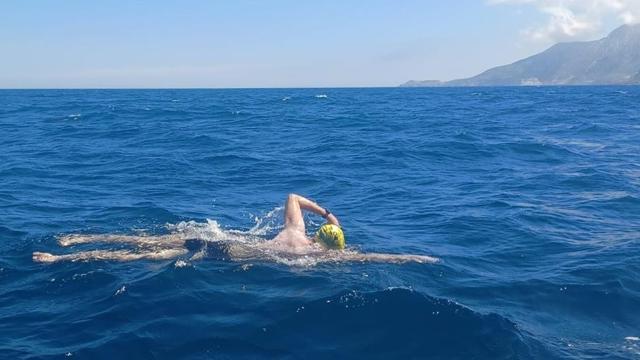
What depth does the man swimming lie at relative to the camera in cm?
1063

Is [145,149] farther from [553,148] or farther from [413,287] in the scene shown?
[413,287]

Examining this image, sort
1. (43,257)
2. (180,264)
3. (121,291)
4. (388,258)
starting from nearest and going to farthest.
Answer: (121,291) < (180,264) < (43,257) < (388,258)

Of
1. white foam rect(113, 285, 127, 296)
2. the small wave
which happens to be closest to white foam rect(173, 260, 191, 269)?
white foam rect(113, 285, 127, 296)

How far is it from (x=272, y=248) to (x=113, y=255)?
9.47 feet

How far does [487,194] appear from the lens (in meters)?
17.0

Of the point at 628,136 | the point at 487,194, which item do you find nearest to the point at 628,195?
the point at 487,194

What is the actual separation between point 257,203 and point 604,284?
31.0 ft

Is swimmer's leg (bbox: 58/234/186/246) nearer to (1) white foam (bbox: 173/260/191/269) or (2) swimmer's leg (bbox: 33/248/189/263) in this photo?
(2) swimmer's leg (bbox: 33/248/189/263)

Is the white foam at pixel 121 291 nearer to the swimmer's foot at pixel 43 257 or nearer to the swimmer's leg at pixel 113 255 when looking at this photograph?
the swimmer's leg at pixel 113 255

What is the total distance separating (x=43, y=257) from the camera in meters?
10.3

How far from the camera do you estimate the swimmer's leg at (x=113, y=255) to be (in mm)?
10328

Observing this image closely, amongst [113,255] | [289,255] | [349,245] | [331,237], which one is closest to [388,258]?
[331,237]

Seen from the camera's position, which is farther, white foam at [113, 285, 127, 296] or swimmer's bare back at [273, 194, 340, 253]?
swimmer's bare back at [273, 194, 340, 253]

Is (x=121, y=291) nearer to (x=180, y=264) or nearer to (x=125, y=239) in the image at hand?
(x=180, y=264)
